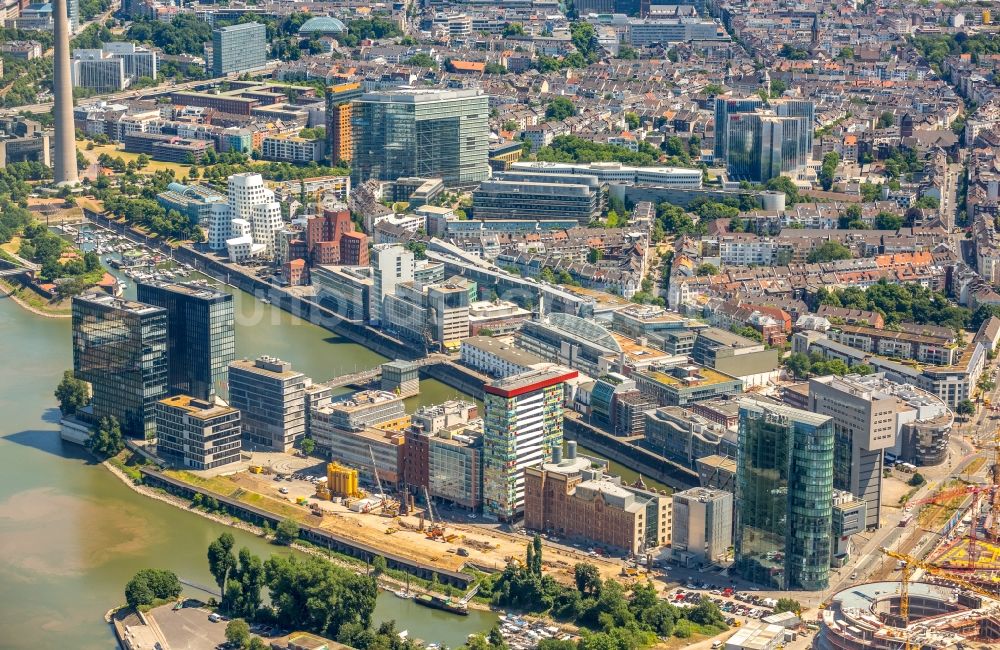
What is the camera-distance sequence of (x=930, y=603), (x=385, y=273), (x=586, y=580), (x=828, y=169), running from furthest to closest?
(x=828, y=169) < (x=385, y=273) < (x=586, y=580) < (x=930, y=603)

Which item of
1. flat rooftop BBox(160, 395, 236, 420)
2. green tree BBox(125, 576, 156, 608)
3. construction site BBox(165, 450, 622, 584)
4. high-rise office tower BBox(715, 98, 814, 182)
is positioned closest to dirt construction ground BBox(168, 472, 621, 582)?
construction site BBox(165, 450, 622, 584)

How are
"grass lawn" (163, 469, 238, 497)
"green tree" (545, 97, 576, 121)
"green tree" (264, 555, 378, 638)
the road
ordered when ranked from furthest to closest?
"green tree" (545, 97, 576, 121) < the road < "grass lawn" (163, 469, 238, 497) < "green tree" (264, 555, 378, 638)

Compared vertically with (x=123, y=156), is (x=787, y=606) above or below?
below

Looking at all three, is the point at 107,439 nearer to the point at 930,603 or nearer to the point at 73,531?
the point at 73,531

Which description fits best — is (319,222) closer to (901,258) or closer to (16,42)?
(901,258)

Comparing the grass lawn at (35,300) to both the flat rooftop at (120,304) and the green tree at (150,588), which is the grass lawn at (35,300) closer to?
the flat rooftop at (120,304)

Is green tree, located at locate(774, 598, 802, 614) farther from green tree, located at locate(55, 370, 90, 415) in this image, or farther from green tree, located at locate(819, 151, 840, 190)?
green tree, located at locate(819, 151, 840, 190)

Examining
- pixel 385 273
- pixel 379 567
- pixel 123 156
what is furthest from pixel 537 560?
pixel 123 156
